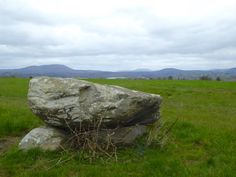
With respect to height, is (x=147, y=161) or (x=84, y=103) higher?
(x=84, y=103)

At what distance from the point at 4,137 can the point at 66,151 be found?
12.0 feet

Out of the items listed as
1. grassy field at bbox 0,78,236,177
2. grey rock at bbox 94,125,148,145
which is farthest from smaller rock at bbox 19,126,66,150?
grey rock at bbox 94,125,148,145

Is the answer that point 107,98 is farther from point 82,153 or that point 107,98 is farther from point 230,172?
point 230,172

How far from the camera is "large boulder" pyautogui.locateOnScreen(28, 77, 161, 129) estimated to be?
11672mm

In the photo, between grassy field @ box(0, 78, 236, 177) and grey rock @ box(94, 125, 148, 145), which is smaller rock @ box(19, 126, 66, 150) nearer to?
grassy field @ box(0, 78, 236, 177)

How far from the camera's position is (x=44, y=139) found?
39.1ft

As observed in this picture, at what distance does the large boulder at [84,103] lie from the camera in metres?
11.7

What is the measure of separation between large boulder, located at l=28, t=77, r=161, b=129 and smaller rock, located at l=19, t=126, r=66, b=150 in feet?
1.03

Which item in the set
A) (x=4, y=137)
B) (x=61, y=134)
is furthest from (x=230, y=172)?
(x=4, y=137)

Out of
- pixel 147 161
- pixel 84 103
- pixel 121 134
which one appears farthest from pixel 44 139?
pixel 147 161

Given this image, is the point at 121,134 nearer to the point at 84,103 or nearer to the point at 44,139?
the point at 84,103

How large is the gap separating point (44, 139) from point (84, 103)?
5.61ft

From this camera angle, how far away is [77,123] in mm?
11766

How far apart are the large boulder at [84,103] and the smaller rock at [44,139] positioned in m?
0.31
